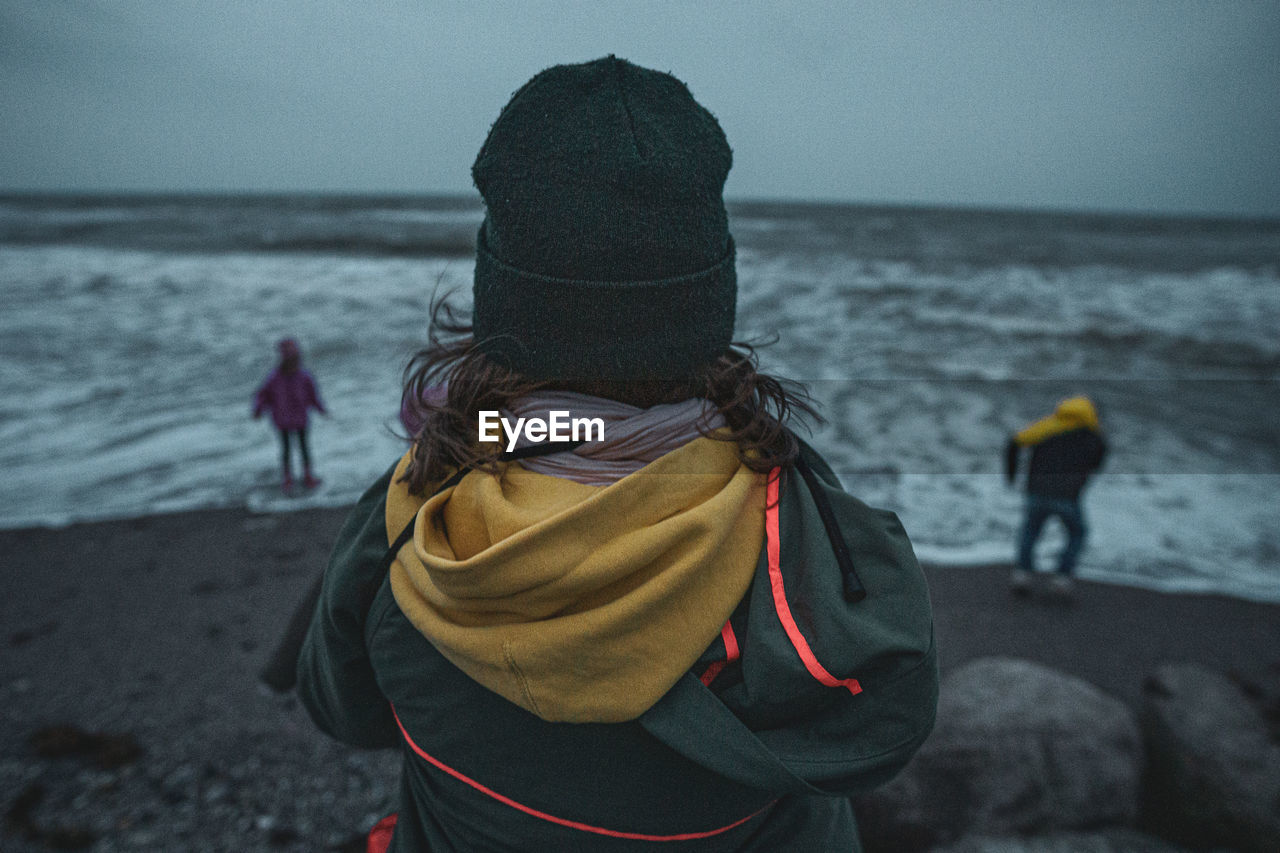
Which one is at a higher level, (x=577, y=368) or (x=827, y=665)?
(x=577, y=368)

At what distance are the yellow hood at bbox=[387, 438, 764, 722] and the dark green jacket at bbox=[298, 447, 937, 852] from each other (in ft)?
0.18

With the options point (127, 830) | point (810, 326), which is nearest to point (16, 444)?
point (127, 830)

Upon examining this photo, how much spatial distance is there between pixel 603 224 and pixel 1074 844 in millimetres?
3002

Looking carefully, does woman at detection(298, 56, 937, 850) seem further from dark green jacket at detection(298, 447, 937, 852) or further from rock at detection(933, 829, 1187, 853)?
rock at detection(933, 829, 1187, 853)

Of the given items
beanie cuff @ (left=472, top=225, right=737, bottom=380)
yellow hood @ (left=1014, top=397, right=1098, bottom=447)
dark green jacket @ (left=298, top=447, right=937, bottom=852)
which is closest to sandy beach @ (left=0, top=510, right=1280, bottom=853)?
yellow hood @ (left=1014, top=397, right=1098, bottom=447)

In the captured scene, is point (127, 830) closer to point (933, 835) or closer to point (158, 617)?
point (158, 617)

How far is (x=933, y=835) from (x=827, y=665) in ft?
7.43

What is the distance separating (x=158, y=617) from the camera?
4.11m

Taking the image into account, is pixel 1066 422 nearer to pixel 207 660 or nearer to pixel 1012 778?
pixel 1012 778

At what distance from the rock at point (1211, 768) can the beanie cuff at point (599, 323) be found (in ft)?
9.47

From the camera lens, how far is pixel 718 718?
2.77ft

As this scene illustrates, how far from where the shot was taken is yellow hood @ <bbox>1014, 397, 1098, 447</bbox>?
464 cm

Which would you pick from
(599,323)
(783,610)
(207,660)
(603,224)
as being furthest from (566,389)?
(207,660)

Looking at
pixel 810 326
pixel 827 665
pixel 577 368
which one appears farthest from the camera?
pixel 810 326
